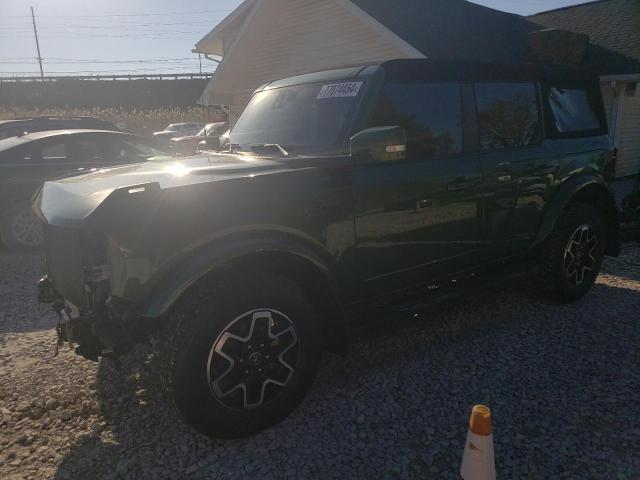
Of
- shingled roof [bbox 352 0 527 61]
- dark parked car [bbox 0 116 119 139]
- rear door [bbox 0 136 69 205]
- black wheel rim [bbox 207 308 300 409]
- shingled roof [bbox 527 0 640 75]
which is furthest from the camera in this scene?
shingled roof [bbox 527 0 640 75]

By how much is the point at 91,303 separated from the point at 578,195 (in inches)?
156

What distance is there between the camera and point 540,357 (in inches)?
135

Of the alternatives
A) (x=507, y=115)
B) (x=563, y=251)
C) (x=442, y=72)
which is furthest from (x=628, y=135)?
(x=442, y=72)

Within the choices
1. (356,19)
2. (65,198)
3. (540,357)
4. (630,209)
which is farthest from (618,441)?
(356,19)

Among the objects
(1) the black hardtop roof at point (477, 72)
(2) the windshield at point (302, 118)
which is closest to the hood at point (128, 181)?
(2) the windshield at point (302, 118)

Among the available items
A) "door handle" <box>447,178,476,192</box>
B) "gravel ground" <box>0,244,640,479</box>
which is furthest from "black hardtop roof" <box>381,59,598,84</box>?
"gravel ground" <box>0,244,640,479</box>

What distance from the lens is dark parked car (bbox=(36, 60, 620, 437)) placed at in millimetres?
2291

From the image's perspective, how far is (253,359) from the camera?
2537 mm

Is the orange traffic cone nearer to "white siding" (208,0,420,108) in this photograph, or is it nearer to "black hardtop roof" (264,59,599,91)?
"black hardtop roof" (264,59,599,91)

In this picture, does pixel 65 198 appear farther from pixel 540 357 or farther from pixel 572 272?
pixel 572 272

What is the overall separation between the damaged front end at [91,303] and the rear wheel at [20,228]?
4.61m

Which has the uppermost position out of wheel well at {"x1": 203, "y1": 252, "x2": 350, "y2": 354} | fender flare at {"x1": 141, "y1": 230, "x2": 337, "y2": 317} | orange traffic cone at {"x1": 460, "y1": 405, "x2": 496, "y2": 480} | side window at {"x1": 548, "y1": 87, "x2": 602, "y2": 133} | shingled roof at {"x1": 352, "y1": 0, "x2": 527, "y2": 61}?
shingled roof at {"x1": 352, "y1": 0, "x2": 527, "y2": 61}

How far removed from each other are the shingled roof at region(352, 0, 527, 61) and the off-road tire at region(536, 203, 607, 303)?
5.28 m

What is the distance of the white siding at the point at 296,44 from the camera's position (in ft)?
35.3
